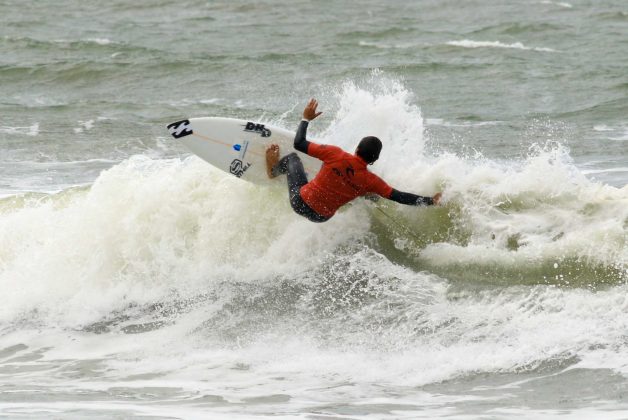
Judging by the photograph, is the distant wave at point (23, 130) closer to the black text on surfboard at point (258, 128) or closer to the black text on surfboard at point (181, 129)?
the black text on surfboard at point (181, 129)

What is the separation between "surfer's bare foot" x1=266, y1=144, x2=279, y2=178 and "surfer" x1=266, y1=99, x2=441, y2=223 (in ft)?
2.35

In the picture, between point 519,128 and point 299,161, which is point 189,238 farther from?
point 519,128

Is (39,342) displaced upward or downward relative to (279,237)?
downward

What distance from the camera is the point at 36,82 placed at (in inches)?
752

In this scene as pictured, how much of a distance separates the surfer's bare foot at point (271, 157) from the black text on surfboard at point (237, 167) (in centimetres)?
19

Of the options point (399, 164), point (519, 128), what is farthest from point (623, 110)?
point (399, 164)

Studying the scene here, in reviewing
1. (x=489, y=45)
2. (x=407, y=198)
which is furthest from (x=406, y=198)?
(x=489, y=45)

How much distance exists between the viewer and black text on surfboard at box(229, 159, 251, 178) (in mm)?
9320

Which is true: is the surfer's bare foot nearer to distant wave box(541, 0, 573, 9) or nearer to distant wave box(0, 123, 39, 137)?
distant wave box(0, 123, 39, 137)

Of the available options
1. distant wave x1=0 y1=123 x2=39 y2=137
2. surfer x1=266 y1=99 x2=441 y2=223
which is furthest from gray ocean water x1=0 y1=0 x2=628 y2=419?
surfer x1=266 y1=99 x2=441 y2=223

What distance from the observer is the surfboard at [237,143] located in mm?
9281

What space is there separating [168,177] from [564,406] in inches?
193

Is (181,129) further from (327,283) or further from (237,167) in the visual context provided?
(327,283)

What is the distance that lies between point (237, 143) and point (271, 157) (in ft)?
1.17
